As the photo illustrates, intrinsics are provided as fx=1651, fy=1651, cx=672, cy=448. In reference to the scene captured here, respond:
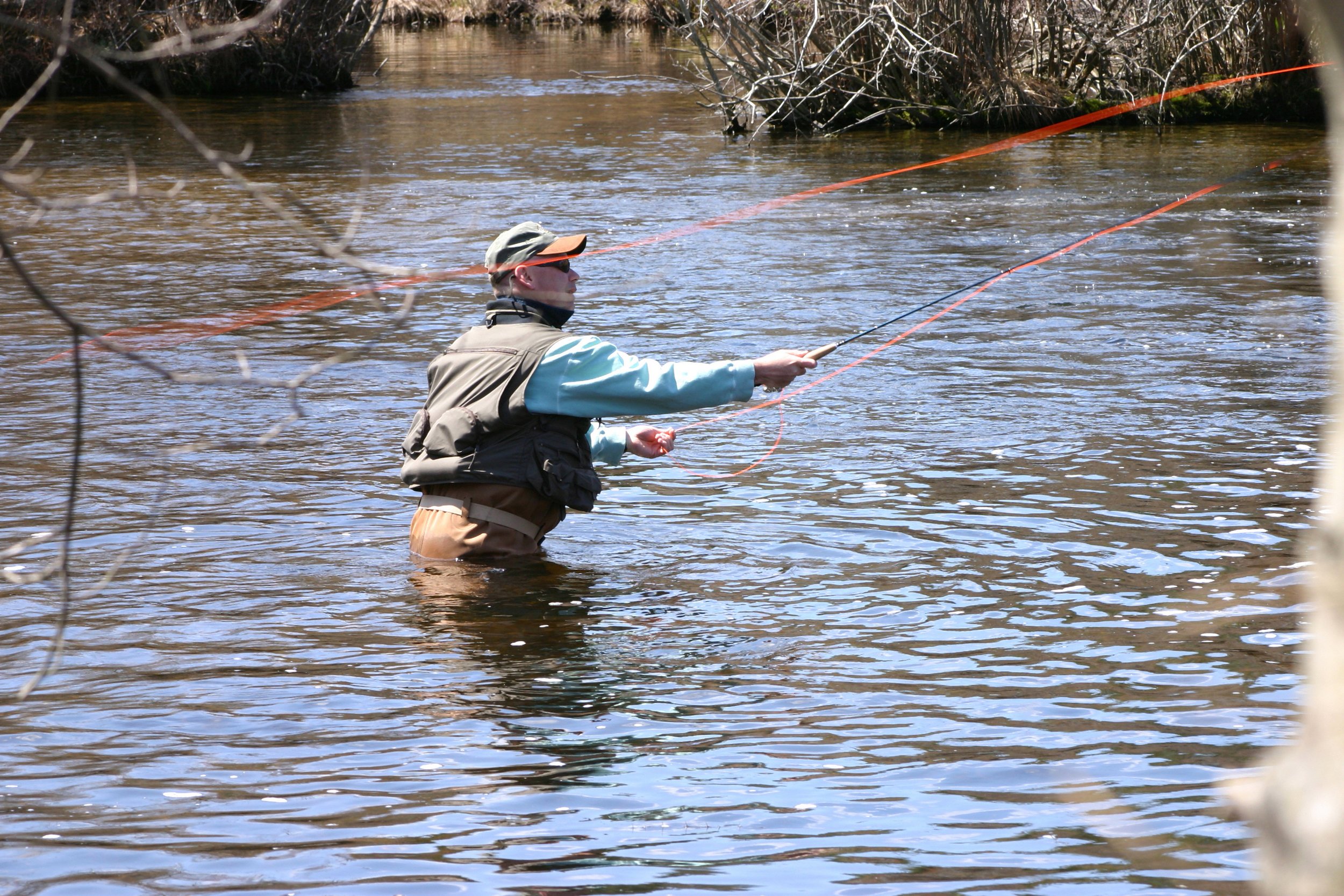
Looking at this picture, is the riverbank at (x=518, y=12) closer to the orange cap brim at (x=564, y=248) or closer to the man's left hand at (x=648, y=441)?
the man's left hand at (x=648, y=441)

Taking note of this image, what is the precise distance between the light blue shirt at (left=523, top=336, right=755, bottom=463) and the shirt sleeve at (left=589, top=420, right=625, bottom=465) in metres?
0.44

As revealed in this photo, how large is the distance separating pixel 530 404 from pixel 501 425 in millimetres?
128

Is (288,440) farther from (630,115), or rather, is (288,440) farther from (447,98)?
(447,98)

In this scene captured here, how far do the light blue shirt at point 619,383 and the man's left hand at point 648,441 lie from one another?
0.41 m

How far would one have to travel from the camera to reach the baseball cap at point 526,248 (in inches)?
215

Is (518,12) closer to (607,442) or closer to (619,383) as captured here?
(607,442)

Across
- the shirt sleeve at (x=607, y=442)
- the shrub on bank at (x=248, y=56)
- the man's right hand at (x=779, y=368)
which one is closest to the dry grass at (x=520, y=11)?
the shrub on bank at (x=248, y=56)

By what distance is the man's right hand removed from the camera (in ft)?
17.4

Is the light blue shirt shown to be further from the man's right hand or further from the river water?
the river water

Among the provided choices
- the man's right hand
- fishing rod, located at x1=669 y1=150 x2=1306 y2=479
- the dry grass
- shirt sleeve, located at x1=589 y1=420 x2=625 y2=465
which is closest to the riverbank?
the dry grass

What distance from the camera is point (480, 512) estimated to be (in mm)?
5660

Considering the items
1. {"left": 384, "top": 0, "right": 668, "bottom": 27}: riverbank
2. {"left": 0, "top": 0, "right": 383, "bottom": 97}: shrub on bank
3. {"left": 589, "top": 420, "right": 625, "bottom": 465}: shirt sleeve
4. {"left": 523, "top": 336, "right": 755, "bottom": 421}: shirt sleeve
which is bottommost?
{"left": 589, "top": 420, "right": 625, "bottom": 465}: shirt sleeve

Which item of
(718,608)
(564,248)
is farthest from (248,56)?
(718,608)

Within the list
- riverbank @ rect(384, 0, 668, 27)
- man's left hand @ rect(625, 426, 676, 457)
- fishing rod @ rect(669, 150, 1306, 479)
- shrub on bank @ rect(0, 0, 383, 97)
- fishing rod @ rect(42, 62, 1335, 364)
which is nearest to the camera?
man's left hand @ rect(625, 426, 676, 457)
